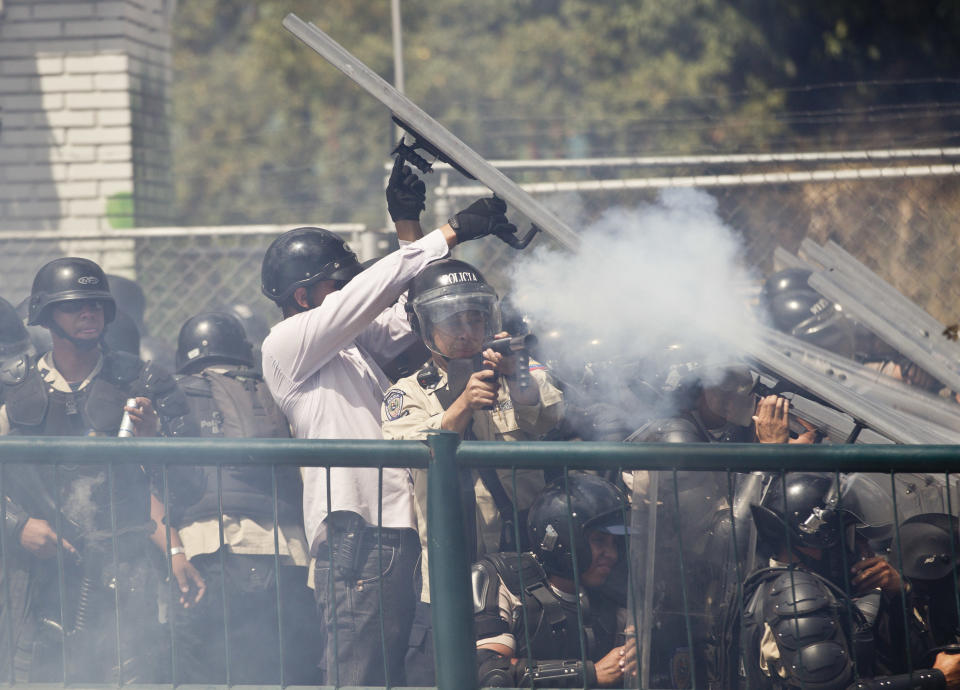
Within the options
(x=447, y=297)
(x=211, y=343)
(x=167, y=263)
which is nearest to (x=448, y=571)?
(x=447, y=297)

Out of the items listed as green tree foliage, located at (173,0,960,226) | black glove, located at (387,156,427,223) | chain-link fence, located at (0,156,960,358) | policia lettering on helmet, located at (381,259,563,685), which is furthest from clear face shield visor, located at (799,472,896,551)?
green tree foliage, located at (173,0,960,226)

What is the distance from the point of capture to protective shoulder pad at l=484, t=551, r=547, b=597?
3.68m

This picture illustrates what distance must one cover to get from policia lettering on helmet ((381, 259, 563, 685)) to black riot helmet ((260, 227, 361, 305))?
1.42ft

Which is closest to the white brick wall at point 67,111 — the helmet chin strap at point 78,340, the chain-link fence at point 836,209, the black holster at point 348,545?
the chain-link fence at point 836,209

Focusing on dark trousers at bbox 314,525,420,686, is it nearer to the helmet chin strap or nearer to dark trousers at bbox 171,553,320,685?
dark trousers at bbox 171,553,320,685

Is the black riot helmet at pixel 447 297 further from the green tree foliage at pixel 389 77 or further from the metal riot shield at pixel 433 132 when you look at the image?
the green tree foliage at pixel 389 77

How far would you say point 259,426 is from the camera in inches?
185

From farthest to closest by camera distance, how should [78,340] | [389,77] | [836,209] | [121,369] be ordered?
[389,77], [836,209], [78,340], [121,369]

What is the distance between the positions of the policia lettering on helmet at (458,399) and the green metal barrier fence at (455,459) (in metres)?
0.66

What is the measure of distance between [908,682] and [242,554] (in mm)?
2443

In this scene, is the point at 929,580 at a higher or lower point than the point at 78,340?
lower

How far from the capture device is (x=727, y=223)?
713cm

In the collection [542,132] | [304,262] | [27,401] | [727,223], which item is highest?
[542,132]

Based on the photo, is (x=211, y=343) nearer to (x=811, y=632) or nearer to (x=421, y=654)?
(x=421, y=654)
